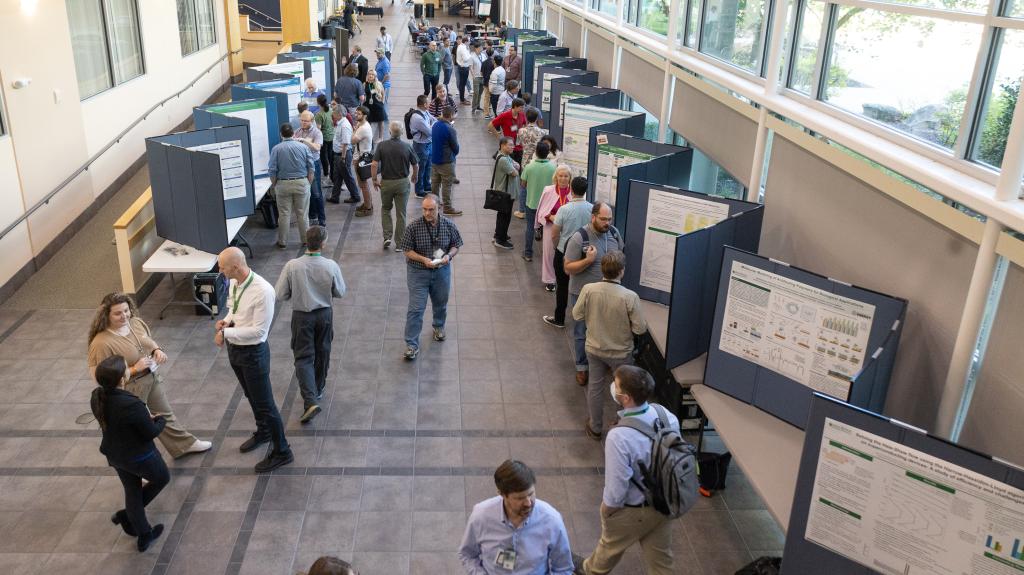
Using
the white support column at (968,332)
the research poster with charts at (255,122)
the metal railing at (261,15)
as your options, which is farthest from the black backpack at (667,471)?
the metal railing at (261,15)

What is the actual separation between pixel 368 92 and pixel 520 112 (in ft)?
16.0

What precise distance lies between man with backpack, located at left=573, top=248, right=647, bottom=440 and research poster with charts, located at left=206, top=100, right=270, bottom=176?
5889 millimetres

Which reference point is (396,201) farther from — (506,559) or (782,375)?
(506,559)

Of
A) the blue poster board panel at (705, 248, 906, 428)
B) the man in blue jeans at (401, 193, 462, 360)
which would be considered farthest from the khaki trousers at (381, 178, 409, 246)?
the blue poster board panel at (705, 248, 906, 428)

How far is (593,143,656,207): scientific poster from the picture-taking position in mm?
8422

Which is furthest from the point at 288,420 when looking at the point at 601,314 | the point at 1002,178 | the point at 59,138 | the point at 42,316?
the point at 59,138

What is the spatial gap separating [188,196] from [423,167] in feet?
15.4

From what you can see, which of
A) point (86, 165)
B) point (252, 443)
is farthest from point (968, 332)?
point (86, 165)

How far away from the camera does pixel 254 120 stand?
35.0 ft

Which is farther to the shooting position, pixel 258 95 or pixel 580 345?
pixel 258 95

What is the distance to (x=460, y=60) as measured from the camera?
2092 centimetres

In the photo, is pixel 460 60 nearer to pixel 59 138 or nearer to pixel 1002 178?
pixel 59 138

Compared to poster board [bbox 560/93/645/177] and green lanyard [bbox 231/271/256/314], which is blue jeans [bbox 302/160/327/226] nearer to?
poster board [bbox 560/93/645/177]

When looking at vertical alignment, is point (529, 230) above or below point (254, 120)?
below
